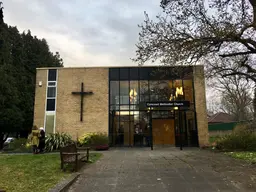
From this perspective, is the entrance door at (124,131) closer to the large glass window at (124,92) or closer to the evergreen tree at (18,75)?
the large glass window at (124,92)

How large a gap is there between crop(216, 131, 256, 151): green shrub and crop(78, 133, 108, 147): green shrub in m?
8.37

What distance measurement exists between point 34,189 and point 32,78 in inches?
1169

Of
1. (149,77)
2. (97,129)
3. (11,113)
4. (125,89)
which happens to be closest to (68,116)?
(97,129)

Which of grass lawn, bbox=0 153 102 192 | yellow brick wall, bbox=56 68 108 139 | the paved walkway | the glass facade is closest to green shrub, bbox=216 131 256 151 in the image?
the glass facade

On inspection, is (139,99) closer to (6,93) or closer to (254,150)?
(254,150)

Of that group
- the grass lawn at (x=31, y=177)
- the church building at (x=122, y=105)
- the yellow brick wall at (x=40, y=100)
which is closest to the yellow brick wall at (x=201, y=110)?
the church building at (x=122, y=105)

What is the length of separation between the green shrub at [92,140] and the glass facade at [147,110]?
1.66 m

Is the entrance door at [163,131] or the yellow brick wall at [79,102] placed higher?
the yellow brick wall at [79,102]

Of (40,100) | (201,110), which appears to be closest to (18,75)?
(40,100)

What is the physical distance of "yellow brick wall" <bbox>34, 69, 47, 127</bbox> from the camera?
21266 millimetres

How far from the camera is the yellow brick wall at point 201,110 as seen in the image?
20.1 m

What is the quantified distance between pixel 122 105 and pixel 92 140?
406cm

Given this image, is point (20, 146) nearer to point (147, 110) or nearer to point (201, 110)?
point (147, 110)

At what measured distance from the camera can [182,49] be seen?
9992mm
